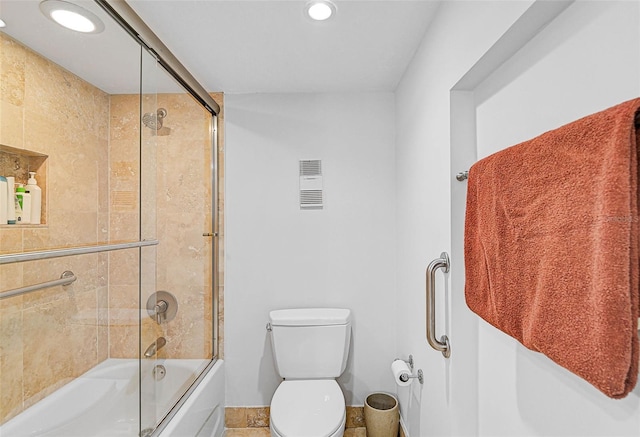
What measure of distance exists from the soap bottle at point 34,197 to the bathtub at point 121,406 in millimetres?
556

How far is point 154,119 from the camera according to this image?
1.59 metres

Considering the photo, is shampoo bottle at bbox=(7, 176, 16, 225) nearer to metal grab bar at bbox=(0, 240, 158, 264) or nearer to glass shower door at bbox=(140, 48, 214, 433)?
metal grab bar at bbox=(0, 240, 158, 264)

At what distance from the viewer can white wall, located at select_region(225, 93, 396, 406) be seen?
2.29 meters

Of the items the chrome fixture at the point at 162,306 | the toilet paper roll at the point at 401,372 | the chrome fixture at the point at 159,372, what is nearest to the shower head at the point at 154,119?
the chrome fixture at the point at 162,306

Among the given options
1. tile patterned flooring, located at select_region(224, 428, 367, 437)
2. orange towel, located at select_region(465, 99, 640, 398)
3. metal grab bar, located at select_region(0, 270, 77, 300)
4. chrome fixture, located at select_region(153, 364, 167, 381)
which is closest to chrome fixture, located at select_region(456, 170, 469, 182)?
orange towel, located at select_region(465, 99, 640, 398)

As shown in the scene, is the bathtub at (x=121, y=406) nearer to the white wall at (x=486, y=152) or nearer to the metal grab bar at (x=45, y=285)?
the metal grab bar at (x=45, y=285)

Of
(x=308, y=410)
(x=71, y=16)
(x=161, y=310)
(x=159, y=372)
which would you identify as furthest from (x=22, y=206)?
(x=308, y=410)

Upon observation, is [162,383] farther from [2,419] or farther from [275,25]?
[275,25]

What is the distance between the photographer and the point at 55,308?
44.6 inches

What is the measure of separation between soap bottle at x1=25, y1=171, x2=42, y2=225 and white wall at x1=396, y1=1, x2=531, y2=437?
1297 millimetres

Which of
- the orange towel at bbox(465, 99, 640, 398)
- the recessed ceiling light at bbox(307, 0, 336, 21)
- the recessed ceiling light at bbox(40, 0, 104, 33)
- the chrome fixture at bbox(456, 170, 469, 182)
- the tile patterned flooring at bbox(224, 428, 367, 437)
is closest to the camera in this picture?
the orange towel at bbox(465, 99, 640, 398)

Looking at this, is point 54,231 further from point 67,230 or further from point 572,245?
point 572,245

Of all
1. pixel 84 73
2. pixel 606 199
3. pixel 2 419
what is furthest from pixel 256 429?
pixel 606 199

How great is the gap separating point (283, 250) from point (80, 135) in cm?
134
